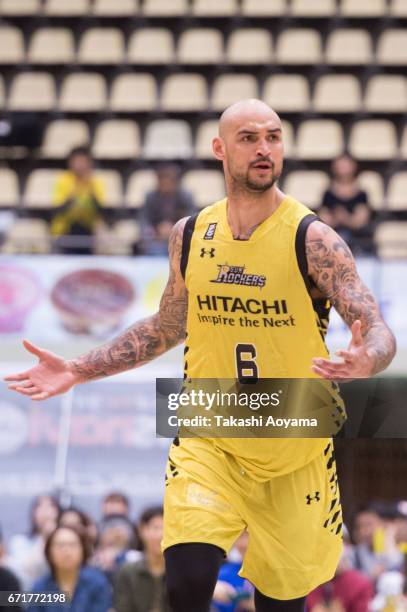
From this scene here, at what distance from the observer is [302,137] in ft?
46.4

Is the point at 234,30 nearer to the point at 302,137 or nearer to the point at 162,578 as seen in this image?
the point at 302,137

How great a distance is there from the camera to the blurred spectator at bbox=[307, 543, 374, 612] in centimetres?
805

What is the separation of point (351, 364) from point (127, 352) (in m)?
1.34

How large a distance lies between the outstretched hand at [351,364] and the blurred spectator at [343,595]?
3.96m

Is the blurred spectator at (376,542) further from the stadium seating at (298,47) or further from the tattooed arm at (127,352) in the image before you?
the stadium seating at (298,47)

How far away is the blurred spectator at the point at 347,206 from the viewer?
37.5ft

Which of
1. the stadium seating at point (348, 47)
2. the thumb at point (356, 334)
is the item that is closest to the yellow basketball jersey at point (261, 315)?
the thumb at point (356, 334)

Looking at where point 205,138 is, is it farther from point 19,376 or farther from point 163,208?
point 19,376

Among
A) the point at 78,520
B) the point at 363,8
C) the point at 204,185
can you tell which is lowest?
the point at 78,520

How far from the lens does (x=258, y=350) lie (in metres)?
5.01

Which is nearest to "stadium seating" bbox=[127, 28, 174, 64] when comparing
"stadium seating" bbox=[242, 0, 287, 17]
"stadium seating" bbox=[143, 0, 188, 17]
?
"stadium seating" bbox=[143, 0, 188, 17]

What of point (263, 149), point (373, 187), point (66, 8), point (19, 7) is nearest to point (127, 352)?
point (263, 149)

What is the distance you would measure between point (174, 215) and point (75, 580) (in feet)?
15.2

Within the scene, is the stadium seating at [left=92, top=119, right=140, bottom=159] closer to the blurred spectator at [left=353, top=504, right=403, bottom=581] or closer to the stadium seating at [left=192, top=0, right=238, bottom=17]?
the stadium seating at [left=192, top=0, right=238, bottom=17]
